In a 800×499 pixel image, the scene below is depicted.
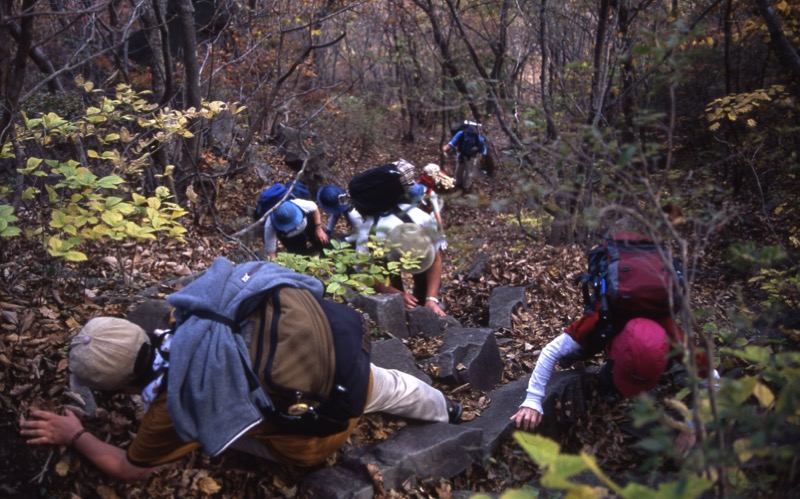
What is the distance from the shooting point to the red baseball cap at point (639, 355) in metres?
3.17

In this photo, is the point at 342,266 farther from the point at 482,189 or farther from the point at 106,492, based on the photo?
the point at 482,189

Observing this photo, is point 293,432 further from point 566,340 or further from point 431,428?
point 566,340

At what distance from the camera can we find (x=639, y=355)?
318 centimetres

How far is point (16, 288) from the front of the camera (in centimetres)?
387

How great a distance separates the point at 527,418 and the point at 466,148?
9.48m

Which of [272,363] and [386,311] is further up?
[272,363]

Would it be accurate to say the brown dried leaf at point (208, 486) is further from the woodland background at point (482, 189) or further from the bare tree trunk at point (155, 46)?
the bare tree trunk at point (155, 46)

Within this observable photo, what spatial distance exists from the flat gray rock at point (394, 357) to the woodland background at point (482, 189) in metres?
0.42

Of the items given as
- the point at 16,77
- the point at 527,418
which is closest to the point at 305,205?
the point at 16,77

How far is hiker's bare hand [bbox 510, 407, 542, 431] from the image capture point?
12.2ft

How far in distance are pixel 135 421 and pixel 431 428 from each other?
64.6 inches

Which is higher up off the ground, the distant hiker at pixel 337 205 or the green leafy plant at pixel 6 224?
the green leafy plant at pixel 6 224

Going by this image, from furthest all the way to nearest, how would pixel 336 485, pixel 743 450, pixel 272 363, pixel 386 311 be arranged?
pixel 386 311, pixel 336 485, pixel 272 363, pixel 743 450

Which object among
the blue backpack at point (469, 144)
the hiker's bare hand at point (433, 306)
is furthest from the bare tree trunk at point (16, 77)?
the blue backpack at point (469, 144)
